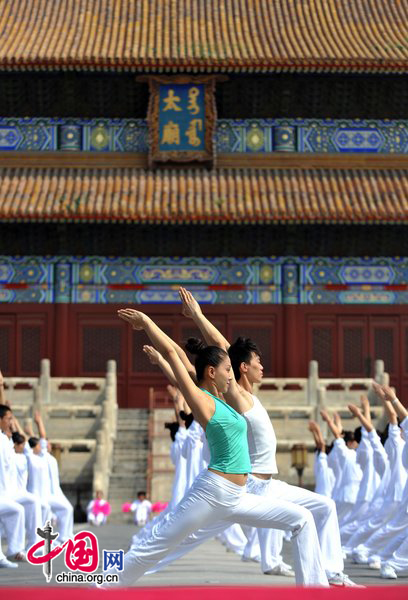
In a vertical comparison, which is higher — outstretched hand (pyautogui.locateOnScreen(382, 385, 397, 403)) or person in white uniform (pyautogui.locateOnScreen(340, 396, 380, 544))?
outstretched hand (pyautogui.locateOnScreen(382, 385, 397, 403))

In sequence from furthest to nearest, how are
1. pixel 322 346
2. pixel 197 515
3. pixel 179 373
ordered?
pixel 322 346
pixel 197 515
pixel 179 373

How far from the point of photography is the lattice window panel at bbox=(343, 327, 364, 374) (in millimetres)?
29812

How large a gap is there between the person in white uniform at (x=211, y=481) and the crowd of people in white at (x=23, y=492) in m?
4.87

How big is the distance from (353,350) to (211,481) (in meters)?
22.1

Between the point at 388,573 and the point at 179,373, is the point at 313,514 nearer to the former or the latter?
the point at 388,573

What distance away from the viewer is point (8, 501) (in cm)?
1298

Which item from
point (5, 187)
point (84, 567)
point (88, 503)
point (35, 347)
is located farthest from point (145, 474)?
point (84, 567)

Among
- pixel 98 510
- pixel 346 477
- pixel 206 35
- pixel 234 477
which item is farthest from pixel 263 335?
pixel 234 477

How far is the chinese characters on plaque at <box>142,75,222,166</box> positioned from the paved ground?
1597cm

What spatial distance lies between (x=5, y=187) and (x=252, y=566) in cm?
1812

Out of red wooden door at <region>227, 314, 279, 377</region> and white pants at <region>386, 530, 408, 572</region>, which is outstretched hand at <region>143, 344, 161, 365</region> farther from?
red wooden door at <region>227, 314, 279, 377</region>

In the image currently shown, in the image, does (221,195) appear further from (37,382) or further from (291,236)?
(37,382)

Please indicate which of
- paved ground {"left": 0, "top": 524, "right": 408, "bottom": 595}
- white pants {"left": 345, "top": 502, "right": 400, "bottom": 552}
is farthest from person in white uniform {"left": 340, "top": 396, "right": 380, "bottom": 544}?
paved ground {"left": 0, "top": 524, "right": 408, "bottom": 595}

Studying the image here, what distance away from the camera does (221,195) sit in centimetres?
2928
